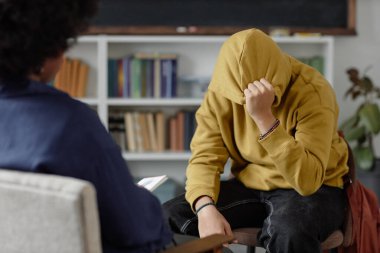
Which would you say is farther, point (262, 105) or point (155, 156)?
point (155, 156)

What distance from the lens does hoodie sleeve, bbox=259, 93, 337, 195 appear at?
5.94 ft

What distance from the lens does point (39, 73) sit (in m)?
1.21

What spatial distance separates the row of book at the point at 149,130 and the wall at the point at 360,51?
1.03 meters

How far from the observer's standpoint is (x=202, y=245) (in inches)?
54.2

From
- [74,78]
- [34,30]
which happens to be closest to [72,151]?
[34,30]

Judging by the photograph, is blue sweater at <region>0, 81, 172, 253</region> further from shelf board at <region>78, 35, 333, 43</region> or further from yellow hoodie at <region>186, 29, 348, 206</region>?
shelf board at <region>78, 35, 333, 43</region>

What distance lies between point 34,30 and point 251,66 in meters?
0.92

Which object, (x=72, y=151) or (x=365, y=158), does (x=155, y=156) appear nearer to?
(x=365, y=158)

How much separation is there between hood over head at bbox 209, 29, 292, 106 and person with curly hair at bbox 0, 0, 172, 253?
772 mm

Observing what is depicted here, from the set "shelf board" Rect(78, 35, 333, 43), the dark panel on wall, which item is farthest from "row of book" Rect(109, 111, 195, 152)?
the dark panel on wall

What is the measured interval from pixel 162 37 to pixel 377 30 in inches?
56.4

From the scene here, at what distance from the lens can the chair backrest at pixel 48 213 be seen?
41.9 inches

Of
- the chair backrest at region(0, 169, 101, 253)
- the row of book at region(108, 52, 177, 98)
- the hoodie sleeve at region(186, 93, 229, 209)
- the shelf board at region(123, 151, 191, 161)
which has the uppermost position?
the chair backrest at region(0, 169, 101, 253)

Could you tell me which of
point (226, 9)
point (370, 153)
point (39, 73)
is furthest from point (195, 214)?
point (226, 9)
